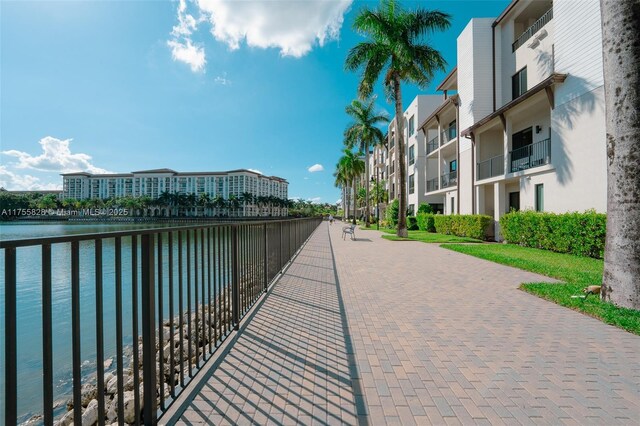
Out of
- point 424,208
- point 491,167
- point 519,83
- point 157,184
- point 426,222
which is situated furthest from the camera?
point 157,184

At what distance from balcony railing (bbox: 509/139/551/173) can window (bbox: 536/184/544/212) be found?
1110 millimetres

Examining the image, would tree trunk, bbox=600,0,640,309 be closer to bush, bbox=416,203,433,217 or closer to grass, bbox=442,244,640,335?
grass, bbox=442,244,640,335

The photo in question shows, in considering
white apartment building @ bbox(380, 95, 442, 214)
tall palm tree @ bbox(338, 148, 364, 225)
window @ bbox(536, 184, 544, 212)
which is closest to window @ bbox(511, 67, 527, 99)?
window @ bbox(536, 184, 544, 212)

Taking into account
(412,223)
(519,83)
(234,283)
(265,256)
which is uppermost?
(519,83)

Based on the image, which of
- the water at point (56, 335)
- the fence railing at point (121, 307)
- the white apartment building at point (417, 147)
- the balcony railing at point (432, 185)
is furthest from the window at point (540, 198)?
the water at point (56, 335)

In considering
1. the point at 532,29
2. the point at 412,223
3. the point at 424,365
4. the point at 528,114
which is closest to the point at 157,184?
the point at 412,223

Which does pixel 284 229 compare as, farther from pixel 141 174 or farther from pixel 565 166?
pixel 141 174

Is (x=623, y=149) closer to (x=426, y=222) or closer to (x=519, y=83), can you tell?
(x=519, y=83)

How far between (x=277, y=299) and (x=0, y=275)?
4559 mm

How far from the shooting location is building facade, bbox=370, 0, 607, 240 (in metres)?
12.4

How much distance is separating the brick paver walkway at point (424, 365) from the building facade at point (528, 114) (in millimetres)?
10202

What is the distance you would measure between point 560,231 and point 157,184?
185m

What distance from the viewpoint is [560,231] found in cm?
1212

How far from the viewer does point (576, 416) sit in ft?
8.46
